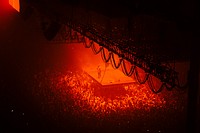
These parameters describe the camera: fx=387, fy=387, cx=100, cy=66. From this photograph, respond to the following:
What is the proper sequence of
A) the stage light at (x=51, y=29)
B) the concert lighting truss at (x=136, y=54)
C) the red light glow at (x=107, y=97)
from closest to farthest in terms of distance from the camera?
the concert lighting truss at (x=136, y=54), the red light glow at (x=107, y=97), the stage light at (x=51, y=29)

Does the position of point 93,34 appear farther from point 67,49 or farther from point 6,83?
point 67,49

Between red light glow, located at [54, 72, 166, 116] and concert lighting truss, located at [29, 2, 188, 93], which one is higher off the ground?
concert lighting truss, located at [29, 2, 188, 93]

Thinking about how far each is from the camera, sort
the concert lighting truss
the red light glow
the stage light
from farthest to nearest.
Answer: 1. the stage light
2. the red light glow
3. the concert lighting truss

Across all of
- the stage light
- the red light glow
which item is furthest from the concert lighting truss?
the stage light

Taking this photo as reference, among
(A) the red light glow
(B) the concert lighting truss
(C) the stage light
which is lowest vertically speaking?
(A) the red light glow

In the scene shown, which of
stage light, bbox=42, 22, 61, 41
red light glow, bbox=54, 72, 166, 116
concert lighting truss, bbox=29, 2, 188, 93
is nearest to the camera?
concert lighting truss, bbox=29, 2, 188, 93

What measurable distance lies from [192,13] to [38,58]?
13.2 ft

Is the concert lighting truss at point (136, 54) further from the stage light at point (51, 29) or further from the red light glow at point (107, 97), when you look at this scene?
the stage light at point (51, 29)

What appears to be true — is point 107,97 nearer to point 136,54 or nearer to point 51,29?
point 51,29

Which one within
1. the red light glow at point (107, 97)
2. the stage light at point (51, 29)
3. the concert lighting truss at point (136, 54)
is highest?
the stage light at point (51, 29)

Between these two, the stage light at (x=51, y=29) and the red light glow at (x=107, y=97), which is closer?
the red light glow at (x=107, y=97)

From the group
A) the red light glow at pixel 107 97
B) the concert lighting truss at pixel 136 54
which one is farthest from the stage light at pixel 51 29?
the concert lighting truss at pixel 136 54

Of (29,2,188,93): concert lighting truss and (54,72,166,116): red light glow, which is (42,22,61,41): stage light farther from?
(29,2,188,93): concert lighting truss

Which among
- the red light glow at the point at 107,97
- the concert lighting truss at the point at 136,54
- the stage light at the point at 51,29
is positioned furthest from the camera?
the stage light at the point at 51,29
